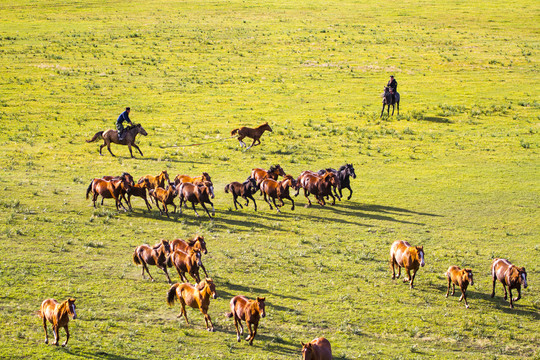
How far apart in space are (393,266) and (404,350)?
4.64 metres

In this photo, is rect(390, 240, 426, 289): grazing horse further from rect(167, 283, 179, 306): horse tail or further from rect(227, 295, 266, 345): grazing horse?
rect(167, 283, 179, 306): horse tail

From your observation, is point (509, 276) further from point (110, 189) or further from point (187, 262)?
point (110, 189)

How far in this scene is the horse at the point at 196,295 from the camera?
51.0 feet

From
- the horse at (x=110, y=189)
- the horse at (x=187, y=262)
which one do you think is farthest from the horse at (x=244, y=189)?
the horse at (x=187, y=262)

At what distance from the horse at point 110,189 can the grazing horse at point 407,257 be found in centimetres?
1188

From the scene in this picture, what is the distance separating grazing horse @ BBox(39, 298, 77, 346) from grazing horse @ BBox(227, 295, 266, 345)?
402 centimetres

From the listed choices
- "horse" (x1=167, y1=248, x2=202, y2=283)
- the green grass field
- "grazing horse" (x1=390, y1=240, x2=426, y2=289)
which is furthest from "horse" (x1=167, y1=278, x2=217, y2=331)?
"grazing horse" (x1=390, y1=240, x2=426, y2=289)

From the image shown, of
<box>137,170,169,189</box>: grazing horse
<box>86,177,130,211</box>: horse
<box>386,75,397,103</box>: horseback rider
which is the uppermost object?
<box>386,75,397,103</box>: horseback rider

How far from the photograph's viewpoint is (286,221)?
25.8m

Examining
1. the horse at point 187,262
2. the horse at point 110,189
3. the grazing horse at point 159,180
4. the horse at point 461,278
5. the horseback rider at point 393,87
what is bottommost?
the horse at point 187,262

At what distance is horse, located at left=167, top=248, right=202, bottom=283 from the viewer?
17.7 m

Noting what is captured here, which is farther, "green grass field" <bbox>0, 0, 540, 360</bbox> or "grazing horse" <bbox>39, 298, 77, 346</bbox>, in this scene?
"green grass field" <bbox>0, 0, 540, 360</bbox>

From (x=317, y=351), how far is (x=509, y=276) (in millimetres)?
7818

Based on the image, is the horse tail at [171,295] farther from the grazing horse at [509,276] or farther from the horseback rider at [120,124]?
the horseback rider at [120,124]
